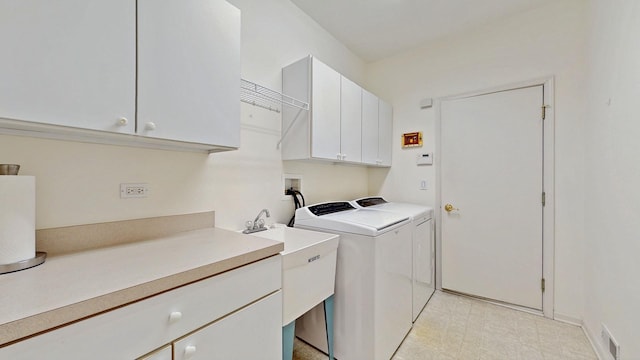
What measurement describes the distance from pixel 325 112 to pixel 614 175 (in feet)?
6.17

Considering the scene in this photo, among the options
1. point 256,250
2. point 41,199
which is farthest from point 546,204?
point 41,199

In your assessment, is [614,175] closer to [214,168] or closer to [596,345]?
[596,345]

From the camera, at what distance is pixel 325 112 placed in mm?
1979

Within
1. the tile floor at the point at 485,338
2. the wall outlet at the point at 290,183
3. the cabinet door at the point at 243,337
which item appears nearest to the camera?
the cabinet door at the point at 243,337

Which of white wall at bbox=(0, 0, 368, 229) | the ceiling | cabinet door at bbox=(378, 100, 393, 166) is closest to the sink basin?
white wall at bbox=(0, 0, 368, 229)

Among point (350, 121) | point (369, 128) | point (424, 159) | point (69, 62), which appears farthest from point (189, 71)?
point (424, 159)

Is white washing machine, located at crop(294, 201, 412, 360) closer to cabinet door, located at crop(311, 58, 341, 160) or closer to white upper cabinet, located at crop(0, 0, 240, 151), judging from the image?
cabinet door, located at crop(311, 58, 341, 160)

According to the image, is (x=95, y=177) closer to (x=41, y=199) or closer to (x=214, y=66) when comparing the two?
(x=41, y=199)

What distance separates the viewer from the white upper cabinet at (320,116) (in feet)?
6.16

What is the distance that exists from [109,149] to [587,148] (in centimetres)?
321

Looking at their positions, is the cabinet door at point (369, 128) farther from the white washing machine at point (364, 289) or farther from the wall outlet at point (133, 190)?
the wall outlet at point (133, 190)

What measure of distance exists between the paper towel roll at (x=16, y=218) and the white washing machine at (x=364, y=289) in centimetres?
130

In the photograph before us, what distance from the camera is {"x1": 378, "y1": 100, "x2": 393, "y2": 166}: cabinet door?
276 cm

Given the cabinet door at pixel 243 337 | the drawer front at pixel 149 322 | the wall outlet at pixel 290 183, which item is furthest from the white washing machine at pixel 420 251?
the drawer front at pixel 149 322
